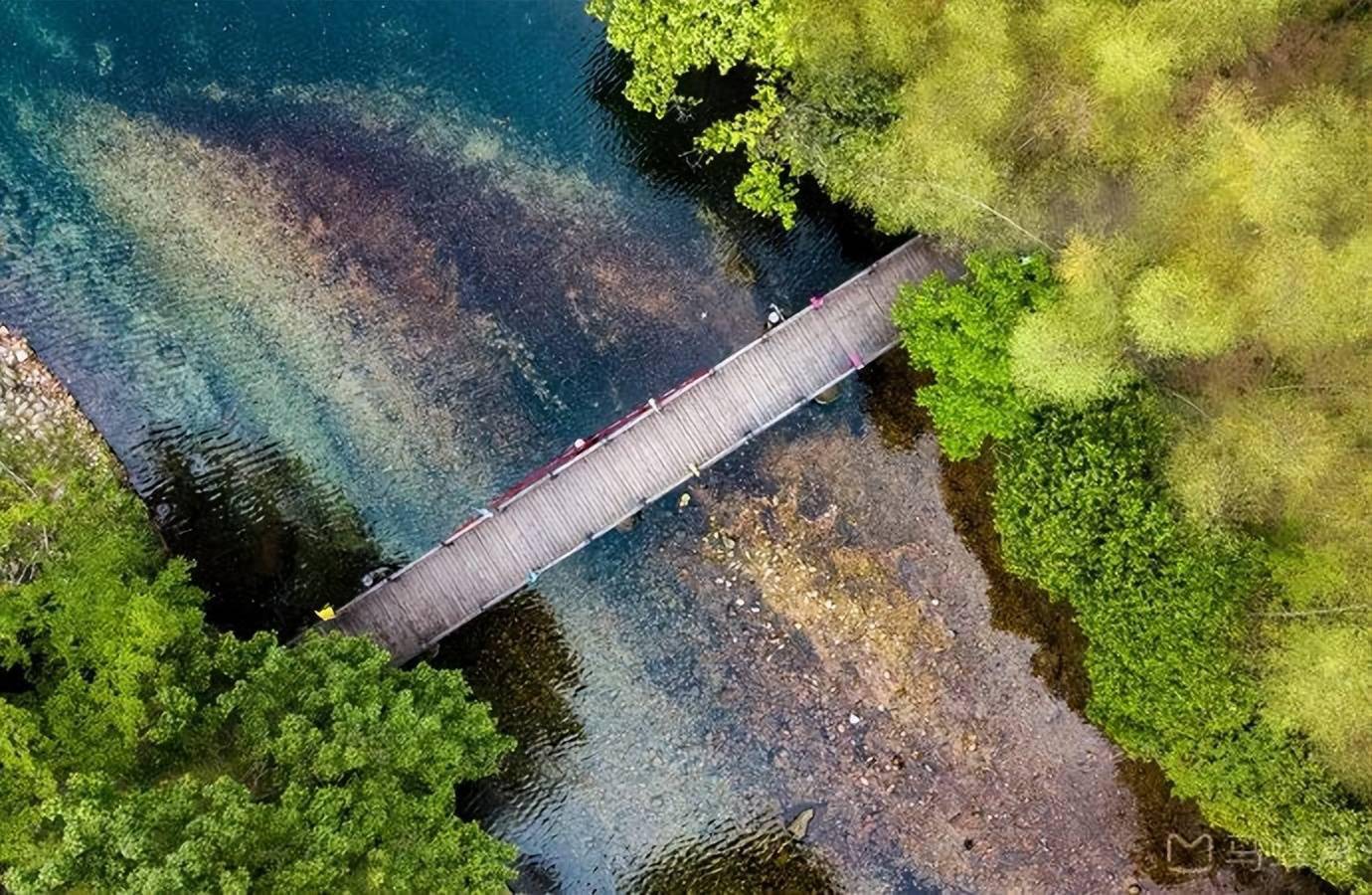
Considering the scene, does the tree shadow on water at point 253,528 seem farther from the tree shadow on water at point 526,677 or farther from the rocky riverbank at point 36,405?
the tree shadow on water at point 526,677

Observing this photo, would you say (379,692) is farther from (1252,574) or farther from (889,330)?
(1252,574)

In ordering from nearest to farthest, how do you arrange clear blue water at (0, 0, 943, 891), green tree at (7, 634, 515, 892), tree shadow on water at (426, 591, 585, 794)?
green tree at (7, 634, 515, 892)
clear blue water at (0, 0, 943, 891)
tree shadow on water at (426, 591, 585, 794)

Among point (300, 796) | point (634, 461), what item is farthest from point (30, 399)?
point (634, 461)

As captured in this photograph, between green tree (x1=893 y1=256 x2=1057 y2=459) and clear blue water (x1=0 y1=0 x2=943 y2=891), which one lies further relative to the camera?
clear blue water (x1=0 y1=0 x2=943 y2=891)

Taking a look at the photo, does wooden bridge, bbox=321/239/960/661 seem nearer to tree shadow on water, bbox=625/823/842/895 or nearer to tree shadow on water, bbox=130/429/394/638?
tree shadow on water, bbox=130/429/394/638

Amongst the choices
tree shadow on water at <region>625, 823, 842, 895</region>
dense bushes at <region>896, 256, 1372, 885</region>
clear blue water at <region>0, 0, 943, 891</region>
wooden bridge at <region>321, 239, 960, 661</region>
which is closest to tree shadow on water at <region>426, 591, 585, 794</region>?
clear blue water at <region>0, 0, 943, 891</region>

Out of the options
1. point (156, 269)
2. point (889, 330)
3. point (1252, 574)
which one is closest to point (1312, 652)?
point (1252, 574)
